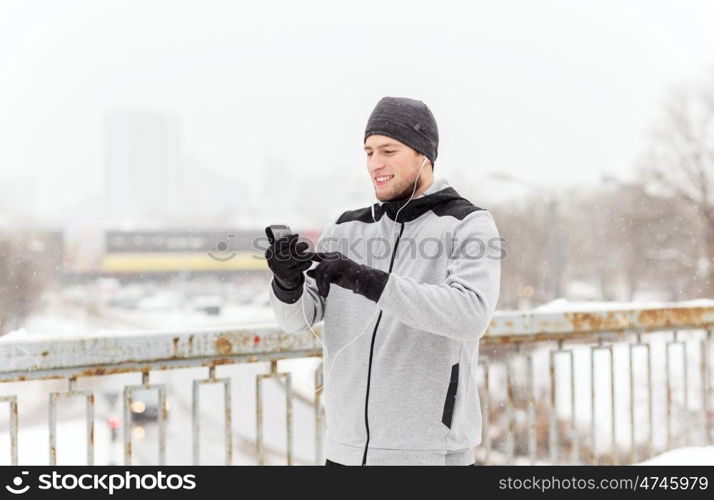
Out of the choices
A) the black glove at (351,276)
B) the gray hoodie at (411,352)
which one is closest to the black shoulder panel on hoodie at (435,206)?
the gray hoodie at (411,352)

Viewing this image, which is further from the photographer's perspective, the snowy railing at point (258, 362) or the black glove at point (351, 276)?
the snowy railing at point (258, 362)

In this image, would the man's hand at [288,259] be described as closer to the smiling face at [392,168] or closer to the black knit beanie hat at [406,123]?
the smiling face at [392,168]

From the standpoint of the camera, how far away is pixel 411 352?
2016 mm

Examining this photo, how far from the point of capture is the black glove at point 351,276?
179cm

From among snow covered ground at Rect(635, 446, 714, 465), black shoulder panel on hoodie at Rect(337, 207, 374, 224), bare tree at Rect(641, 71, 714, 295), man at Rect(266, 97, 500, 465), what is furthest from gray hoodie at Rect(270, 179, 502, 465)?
bare tree at Rect(641, 71, 714, 295)

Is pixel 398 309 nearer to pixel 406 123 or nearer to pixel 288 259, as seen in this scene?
pixel 288 259

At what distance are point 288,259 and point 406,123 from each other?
0.60 m

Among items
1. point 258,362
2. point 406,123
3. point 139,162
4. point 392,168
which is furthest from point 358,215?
point 139,162

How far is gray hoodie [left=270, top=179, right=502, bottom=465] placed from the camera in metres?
1.98

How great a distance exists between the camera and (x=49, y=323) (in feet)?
129

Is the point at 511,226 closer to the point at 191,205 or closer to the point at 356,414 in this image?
the point at 356,414

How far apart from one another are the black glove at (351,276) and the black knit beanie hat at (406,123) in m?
0.50

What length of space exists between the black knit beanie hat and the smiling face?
2 centimetres

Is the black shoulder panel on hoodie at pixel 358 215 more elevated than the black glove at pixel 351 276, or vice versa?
the black shoulder panel on hoodie at pixel 358 215
